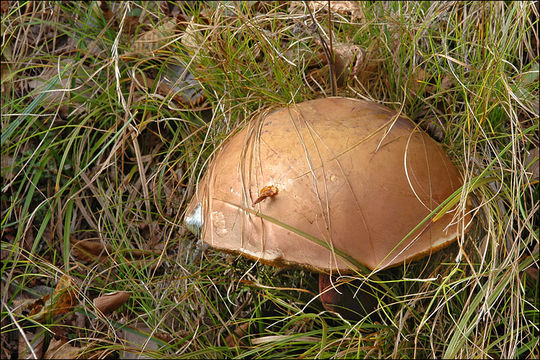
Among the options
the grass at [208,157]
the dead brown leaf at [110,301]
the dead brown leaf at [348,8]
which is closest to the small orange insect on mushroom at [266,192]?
the grass at [208,157]

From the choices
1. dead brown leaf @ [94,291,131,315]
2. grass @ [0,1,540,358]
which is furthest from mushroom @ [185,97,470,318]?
dead brown leaf @ [94,291,131,315]

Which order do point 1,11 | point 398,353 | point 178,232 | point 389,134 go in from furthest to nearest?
point 1,11, point 178,232, point 398,353, point 389,134

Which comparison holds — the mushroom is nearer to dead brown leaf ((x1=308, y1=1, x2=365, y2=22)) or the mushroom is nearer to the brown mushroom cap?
the brown mushroom cap

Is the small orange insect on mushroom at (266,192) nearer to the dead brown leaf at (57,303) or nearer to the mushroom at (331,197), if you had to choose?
the mushroom at (331,197)

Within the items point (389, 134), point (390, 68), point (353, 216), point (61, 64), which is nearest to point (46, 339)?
point (61, 64)

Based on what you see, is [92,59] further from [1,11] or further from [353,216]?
[353,216]

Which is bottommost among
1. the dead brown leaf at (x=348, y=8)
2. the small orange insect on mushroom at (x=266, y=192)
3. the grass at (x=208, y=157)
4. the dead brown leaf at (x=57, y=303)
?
the dead brown leaf at (x=57, y=303)

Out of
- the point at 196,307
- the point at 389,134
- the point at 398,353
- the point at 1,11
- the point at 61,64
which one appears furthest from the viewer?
the point at 1,11
